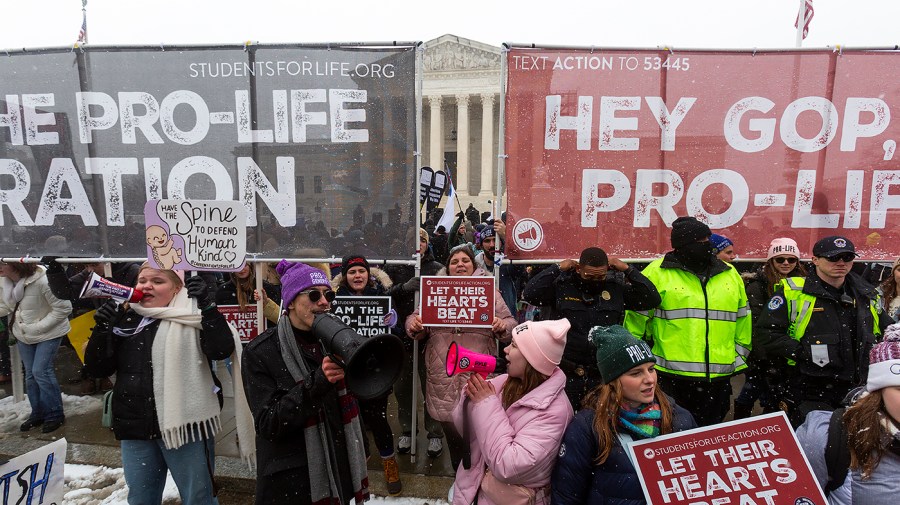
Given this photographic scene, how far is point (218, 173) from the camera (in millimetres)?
4137

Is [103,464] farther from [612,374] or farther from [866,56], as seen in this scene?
[866,56]

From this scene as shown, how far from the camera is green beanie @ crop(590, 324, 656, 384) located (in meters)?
1.89

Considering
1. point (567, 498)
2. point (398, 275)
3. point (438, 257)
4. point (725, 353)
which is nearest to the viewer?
point (567, 498)

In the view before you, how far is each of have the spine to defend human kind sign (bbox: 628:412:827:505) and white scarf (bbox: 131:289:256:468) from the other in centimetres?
230

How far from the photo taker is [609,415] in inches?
73.0

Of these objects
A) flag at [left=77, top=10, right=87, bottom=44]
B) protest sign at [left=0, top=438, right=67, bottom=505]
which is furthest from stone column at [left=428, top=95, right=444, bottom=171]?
protest sign at [left=0, top=438, right=67, bottom=505]

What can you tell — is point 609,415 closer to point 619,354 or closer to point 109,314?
point 619,354

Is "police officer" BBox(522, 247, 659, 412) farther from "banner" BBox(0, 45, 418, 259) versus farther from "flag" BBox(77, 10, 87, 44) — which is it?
"flag" BBox(77, 10, 87, 44)

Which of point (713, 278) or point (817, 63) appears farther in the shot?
point (817, 63)

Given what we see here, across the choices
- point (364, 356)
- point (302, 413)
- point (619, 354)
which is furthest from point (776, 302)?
point (302, 413)

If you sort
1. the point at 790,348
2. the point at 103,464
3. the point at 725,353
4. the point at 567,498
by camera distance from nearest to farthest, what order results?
the point at 567,498, the point at 790,348, the point at 725,353, the point at 103,464

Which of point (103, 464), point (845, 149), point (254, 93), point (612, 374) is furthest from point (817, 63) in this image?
point (103, 464)

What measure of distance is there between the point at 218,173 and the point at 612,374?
3.69m

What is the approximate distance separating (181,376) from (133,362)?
0.26 meters
